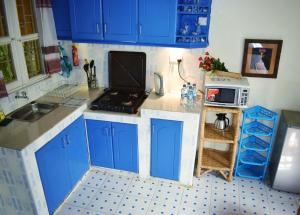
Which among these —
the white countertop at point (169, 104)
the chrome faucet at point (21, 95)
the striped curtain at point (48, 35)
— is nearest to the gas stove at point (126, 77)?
the white countertop at point (169, 104)

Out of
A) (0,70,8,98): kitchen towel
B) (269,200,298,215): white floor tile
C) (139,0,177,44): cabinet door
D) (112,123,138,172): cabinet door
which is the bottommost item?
(269,200,298,215): white floor tile

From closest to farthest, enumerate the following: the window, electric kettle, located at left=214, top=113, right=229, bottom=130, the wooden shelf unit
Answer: the window
the wooden shelf unit
electric kettle, located at left=214, top=113, right=229, bottom=130

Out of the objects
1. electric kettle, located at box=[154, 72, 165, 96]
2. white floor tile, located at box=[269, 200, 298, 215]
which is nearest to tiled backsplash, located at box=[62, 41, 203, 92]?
electric kettle, located at box=[154, 72, 165, 96]

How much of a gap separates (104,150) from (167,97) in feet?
3.08

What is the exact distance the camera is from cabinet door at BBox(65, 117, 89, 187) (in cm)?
261

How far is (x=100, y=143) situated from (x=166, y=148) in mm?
757

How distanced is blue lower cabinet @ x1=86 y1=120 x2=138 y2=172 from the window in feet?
2.72

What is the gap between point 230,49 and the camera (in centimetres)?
282

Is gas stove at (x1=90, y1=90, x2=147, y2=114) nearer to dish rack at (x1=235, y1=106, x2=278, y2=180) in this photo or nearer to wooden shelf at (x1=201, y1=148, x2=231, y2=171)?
wooden shelf at (x1=201, y1=148, x2=231, y2=171)

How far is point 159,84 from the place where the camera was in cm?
292

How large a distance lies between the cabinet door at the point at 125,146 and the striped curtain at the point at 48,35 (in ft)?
3.23

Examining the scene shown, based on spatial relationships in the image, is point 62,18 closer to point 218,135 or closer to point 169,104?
point 169,104

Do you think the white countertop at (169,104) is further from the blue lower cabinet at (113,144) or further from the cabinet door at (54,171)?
the cabinet door at (54,171)

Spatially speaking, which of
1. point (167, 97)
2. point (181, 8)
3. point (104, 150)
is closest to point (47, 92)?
point (104, 150)
